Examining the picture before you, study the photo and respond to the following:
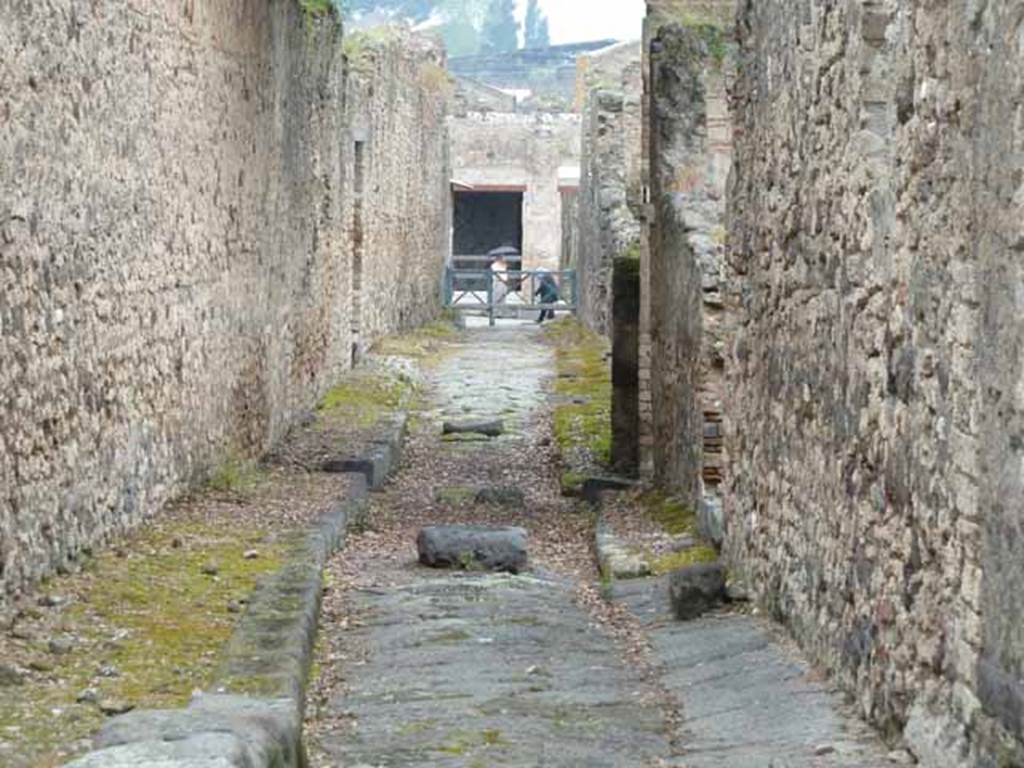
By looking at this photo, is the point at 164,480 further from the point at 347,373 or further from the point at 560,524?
the point at 347,373

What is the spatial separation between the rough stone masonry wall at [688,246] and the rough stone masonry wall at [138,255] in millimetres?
2503

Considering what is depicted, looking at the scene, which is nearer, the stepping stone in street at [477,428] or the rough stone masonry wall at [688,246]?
the rough stone masonry wall at [688,246]

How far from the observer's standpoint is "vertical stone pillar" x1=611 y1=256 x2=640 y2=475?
48.3 feet

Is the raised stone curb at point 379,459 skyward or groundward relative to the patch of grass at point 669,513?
groundward

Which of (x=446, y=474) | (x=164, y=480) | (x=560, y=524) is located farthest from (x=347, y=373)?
(x=164, y=480)

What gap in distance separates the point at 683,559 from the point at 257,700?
4.73m

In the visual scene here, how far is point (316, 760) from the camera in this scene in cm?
686

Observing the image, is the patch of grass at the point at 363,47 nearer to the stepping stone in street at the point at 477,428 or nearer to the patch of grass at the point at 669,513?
the stepping stone in street at the point at 477,428

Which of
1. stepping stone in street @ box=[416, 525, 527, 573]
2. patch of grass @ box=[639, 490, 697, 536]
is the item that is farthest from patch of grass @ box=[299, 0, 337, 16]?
stepping stone in street @ box=[416, 525, 527, 573]

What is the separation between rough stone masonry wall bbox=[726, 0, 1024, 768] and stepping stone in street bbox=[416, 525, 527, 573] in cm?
170

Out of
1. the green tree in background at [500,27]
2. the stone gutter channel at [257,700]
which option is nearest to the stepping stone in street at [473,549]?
the stone gutter channel at [257,700]

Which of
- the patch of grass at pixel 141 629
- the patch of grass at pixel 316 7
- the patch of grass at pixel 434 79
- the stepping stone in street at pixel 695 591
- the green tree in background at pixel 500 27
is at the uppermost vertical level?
the green tree in background at pixel 500 27

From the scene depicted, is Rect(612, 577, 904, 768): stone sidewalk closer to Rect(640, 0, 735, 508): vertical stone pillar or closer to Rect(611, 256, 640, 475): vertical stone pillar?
Rect(640, 0, 735, 508): vertical stone pillar

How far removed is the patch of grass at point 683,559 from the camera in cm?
1068
